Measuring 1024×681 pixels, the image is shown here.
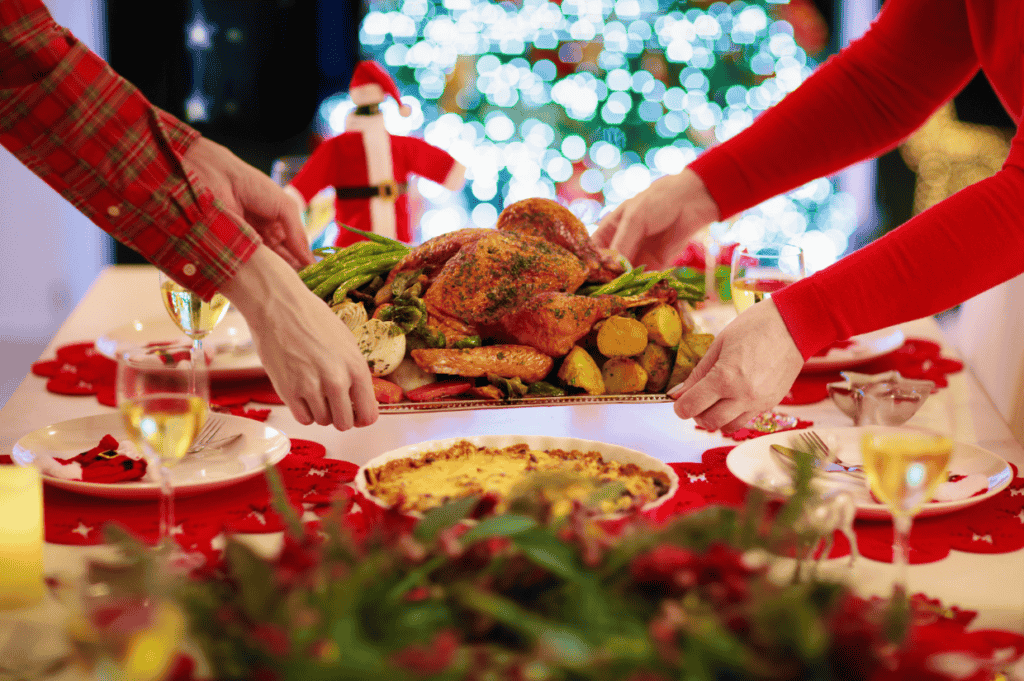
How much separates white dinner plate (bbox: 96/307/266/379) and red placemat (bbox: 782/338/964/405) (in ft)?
3.12

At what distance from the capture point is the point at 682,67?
4.59m

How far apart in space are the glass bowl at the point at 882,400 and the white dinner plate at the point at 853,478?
0.31ft

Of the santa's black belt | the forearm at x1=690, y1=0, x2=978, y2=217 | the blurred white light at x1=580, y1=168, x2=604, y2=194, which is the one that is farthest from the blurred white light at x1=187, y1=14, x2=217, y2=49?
the forearm at x1=690, y1=0, x2=978, y2=217

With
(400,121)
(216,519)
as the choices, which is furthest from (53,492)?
(400,121)

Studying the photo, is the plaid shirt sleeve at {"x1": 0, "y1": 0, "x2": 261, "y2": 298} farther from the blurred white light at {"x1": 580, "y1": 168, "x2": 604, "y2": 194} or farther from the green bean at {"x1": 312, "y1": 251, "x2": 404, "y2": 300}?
the blurred white light at {"x1": 580, "y1": 168, "x2": 604, "y2": 194}

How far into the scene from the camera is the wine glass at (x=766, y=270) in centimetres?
143

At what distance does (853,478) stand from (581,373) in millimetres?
388

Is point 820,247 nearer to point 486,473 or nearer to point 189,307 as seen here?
point 189,307

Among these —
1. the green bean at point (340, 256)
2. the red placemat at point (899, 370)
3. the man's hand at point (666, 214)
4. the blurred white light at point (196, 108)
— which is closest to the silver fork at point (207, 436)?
the green bean at point (340, 256)

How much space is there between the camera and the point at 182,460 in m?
1.11

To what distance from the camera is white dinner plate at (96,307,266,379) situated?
1.59m

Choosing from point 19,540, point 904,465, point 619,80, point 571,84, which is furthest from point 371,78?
point 619,80

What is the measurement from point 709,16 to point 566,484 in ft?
14.4

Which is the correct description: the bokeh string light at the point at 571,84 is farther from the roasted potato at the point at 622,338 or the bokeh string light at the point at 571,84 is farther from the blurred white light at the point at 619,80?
the roasted potato at the point at 622,338
